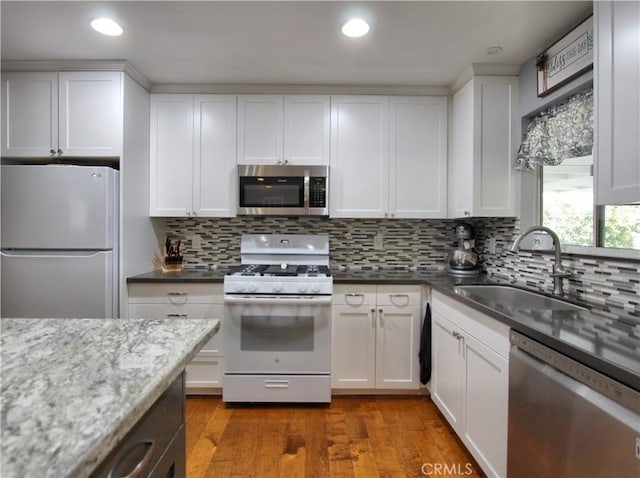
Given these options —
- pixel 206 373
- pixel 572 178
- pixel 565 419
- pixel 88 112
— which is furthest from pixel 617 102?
pixel 88 112

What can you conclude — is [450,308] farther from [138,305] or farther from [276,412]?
[138,305]

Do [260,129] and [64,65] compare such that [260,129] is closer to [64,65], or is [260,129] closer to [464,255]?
[64,65]

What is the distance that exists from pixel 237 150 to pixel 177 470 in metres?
2.11

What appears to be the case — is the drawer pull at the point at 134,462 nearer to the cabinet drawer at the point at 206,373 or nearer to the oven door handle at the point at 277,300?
the oven door handle at the point at 277,300

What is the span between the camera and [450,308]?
186 centimetres

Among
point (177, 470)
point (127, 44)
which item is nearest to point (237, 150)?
point (127, 44)

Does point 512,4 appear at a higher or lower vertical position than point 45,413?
higher

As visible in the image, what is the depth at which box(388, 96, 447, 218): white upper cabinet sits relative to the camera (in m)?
2.46

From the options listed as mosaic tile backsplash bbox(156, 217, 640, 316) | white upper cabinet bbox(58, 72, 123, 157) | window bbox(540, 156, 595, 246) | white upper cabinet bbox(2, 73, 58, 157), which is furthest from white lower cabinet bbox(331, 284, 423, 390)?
white upper cabinet bbox(2, 73, 58, 157)

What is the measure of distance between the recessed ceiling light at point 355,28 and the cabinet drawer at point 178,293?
1786mm

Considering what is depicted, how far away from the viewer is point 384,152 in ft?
8.10

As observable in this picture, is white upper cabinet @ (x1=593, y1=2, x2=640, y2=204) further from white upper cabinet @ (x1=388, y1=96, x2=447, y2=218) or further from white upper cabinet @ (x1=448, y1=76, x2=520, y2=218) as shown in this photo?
white upper cabinet @ (x1=388, y1=96, x2=447, y2=218)

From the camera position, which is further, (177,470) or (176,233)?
(176,233)

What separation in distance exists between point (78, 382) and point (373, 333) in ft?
6.17
